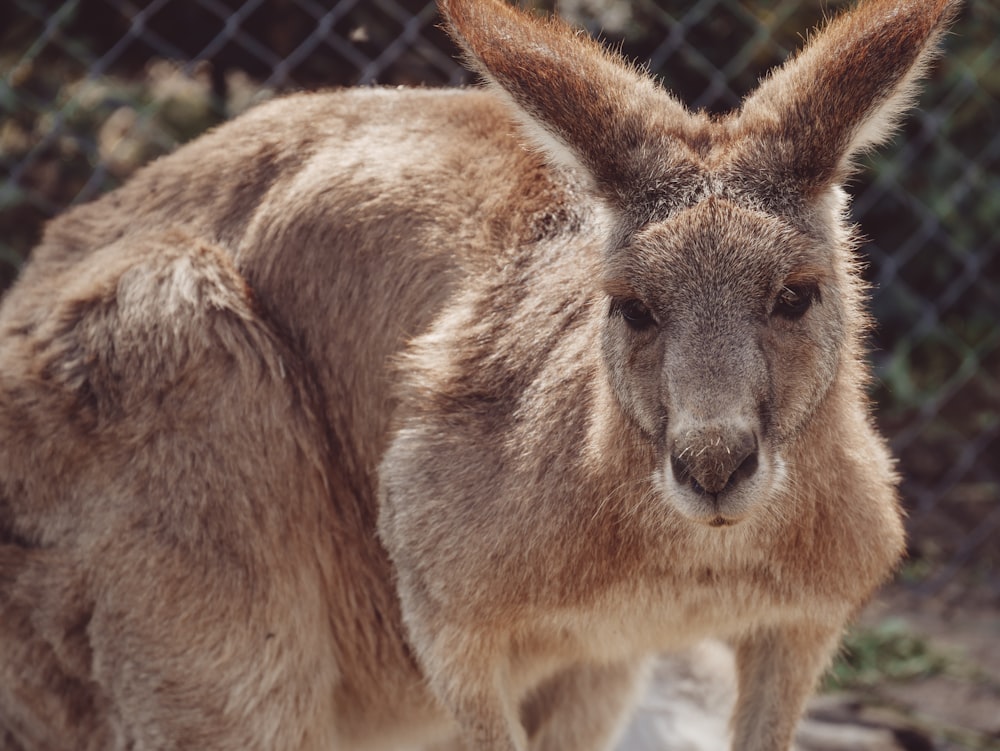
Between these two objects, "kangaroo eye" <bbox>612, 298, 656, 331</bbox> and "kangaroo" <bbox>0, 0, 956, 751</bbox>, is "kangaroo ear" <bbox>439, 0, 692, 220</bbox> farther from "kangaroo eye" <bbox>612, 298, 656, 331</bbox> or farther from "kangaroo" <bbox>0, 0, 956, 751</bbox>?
"kangaroo eye" <bbox>612, 298, 656, 331</bbox>

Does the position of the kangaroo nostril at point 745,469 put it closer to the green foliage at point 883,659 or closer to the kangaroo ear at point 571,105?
the kangaroo ear at point 571,105

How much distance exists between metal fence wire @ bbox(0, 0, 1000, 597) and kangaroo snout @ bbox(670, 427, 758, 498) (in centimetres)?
285

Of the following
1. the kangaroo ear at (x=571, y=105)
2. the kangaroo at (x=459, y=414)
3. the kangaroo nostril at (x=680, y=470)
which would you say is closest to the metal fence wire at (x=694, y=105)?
the kangaroo at (x=459, y=414)

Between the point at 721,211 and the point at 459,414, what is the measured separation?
0.99m

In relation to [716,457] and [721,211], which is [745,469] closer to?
[716,457]

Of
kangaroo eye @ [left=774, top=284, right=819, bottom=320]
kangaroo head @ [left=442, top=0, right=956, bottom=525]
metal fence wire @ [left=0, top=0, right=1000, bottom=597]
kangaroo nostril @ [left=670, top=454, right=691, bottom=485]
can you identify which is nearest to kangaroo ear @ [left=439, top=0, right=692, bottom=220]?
kangaroo head @ [left=442, top=0, right=956, bottom=525]

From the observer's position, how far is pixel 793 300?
3.40 m

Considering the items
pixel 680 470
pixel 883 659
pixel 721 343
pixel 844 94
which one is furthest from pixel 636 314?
pixel 883 659

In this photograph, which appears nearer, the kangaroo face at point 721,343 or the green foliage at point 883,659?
the kangaroo face at point 721,343

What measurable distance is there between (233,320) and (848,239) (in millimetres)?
1734

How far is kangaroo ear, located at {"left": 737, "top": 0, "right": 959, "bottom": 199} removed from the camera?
3.43 meters

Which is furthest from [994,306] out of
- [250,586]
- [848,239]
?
[250,586]

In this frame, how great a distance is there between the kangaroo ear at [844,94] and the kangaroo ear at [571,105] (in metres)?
0.23

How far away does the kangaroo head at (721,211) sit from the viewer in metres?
3.26
